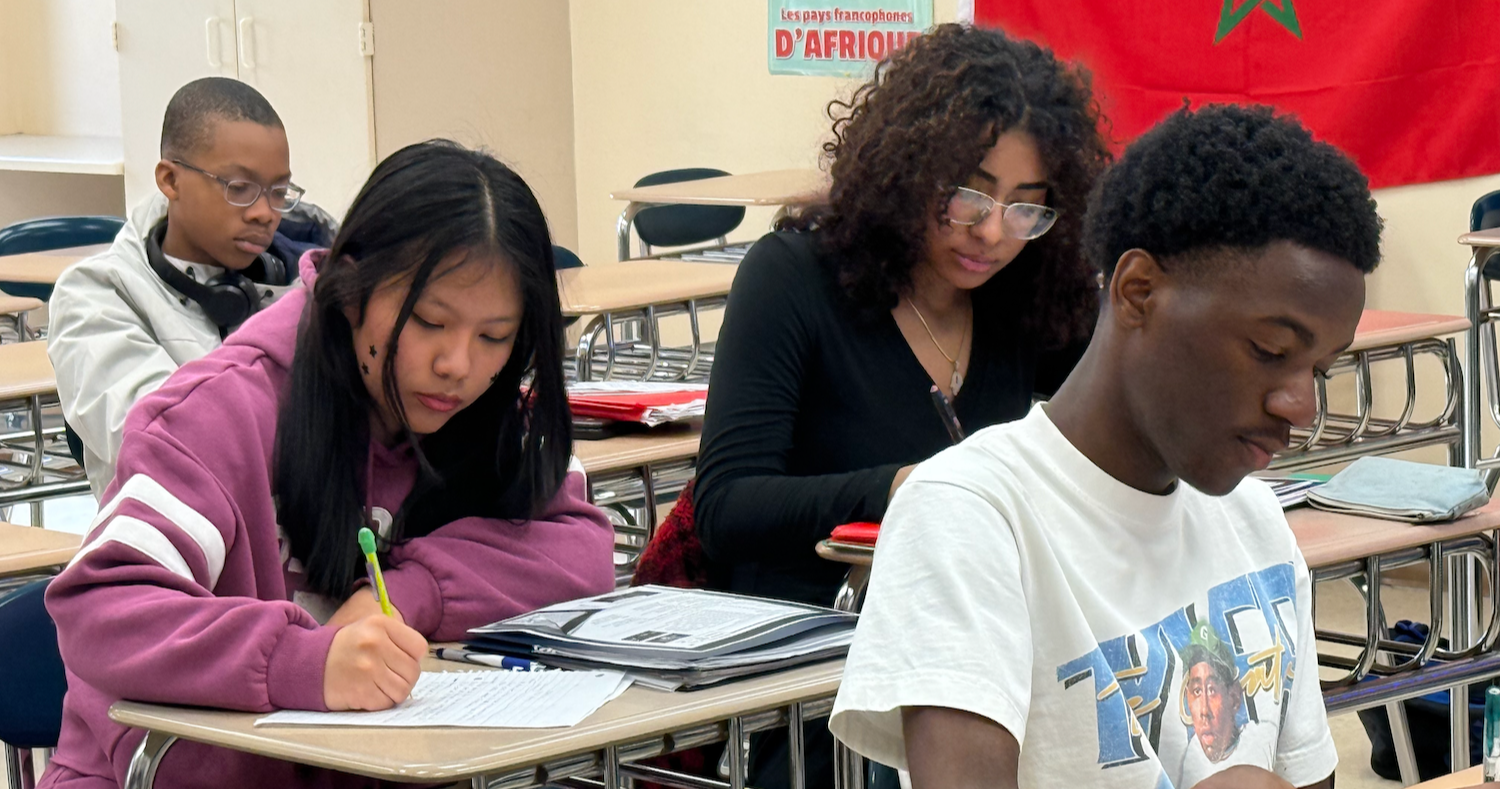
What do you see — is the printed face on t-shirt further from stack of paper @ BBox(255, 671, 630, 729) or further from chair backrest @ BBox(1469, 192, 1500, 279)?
chair backrest @ BBox(1469, 192, 1500, 279)

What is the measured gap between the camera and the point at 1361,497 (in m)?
2.12

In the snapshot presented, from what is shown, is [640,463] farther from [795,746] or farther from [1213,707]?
[1213,707]


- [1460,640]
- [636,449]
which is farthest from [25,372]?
[1460,640]

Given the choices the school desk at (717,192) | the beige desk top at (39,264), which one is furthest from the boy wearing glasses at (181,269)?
the school desk at (717,192)

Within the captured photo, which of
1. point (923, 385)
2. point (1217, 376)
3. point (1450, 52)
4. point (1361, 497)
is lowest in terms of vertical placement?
point (1361, 497)

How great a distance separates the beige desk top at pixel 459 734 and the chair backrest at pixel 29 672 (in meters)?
0.42

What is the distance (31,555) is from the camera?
82.5 inches

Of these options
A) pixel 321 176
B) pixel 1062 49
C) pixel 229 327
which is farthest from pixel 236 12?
pixel 229 327

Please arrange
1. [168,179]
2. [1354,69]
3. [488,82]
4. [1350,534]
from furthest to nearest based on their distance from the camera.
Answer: [488,82]
[1354,69]
[168,179]
[1350,534]

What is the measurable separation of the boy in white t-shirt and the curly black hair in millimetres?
953

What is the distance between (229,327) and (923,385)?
1255mm

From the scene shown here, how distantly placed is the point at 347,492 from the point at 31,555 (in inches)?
26.7

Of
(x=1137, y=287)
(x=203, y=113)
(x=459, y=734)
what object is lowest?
(x=459, y=734)

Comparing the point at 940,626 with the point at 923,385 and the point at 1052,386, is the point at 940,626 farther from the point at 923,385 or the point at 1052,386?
the point at 1052,386
